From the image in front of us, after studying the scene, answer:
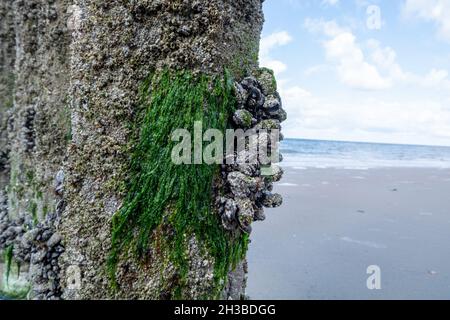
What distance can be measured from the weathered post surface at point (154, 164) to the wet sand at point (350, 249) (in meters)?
1.53

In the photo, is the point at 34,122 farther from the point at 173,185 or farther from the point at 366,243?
the point at 366,243

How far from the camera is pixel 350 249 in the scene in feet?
11.6

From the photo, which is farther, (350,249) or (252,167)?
(350,249)

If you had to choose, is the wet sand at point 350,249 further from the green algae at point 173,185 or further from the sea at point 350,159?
the sea at point 350,159

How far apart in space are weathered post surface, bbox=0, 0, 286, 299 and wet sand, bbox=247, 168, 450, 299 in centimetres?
153

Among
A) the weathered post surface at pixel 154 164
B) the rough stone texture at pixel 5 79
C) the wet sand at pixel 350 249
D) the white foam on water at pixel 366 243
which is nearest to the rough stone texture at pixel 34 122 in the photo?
the rough stone texture at pixel 5 79

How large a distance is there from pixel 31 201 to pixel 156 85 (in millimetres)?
1254

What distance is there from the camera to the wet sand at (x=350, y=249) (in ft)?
9.44

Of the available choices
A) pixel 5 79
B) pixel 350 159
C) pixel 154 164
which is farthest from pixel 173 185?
pixel 350 159

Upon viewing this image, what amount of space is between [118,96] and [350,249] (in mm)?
2967

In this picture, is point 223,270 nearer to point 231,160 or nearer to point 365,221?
point 231,160

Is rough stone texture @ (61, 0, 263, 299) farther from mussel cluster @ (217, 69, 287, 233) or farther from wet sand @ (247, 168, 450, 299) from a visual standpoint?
wet sand @ (247, 168, 450, 299)

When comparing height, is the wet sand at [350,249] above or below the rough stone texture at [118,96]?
below
